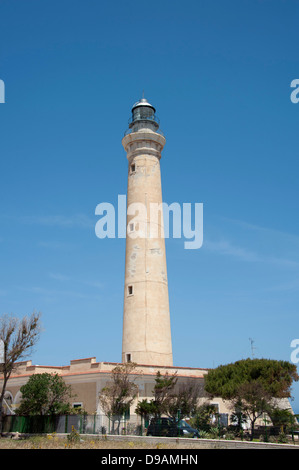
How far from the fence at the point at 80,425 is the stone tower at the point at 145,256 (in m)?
6.09

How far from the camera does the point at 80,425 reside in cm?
2666

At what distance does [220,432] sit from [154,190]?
61.4ft

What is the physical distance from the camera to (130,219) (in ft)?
119

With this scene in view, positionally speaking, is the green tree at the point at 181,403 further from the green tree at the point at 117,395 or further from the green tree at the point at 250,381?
the green tree at the point at 117,395

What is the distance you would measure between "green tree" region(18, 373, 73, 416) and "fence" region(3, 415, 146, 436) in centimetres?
68

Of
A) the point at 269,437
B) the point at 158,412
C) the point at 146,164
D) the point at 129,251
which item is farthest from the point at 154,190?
the point at 269,437

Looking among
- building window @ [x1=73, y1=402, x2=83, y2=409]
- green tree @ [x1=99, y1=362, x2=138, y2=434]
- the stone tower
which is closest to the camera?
green tree @ [x1=99, y1=362, x2=138, y2=434]

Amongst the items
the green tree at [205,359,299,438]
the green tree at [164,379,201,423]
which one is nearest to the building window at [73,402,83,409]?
the green tree at [164,379,201,423]

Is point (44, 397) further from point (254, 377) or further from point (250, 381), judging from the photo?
point (254, 377)

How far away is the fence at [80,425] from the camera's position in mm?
26070

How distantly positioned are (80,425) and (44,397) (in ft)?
11.3

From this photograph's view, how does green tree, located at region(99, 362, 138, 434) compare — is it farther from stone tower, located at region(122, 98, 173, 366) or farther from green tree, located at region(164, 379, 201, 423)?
stone tower, located at region(122, 98, 173, 366)

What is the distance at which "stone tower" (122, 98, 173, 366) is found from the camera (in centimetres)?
3316

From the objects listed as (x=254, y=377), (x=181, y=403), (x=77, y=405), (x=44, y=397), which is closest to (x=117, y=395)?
(x=77, y=405)
